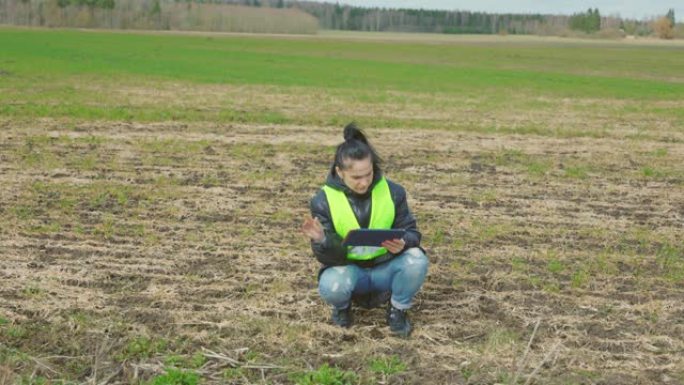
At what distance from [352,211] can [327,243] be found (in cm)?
29

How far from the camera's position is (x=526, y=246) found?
7.36 meters

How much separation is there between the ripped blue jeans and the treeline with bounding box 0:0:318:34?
340ft

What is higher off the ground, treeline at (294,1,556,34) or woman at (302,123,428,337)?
treeline at (294,1,556,34)

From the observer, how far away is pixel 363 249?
17.0 feet

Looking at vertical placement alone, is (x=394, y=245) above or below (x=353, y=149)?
below

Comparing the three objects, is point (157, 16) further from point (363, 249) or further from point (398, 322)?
point (398, 322)

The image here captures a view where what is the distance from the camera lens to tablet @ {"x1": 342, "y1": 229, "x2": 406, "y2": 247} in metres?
4.79

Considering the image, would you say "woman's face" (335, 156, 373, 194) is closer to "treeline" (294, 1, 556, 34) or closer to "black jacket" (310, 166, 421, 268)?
"black jacket" (310, 166, 421, 268)

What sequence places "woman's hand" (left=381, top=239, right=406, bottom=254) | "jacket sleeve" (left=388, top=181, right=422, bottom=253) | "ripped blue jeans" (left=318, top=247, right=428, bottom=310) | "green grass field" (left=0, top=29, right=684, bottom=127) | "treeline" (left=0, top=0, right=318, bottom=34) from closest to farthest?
"woman's hand" (left=381, top=239, right=406, bottom=254) → "ripped blue jeans" (left=318, top=247, right=428, bottom=310) → "jacket sleeve" (left=388, top=181, right=422, bottom=253) → "green grass field" (left=0, top=29, right=684, bottom=127) → "treeline" (left=0, top=0, right=318, bottom=34)

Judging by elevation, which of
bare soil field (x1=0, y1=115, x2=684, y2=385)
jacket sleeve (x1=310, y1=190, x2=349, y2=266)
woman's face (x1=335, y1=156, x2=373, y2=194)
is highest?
woman's face (x1=335, y1=156, x2=373, y2=194)

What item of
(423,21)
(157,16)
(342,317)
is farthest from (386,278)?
(423,21)

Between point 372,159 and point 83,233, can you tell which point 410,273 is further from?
point 83,233

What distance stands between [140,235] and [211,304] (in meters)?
2.07

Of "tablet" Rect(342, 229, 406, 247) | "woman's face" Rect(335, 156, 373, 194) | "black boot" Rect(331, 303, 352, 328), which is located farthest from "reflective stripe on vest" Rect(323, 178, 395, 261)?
"black boot" Rect(331, 303, 352, 328)
